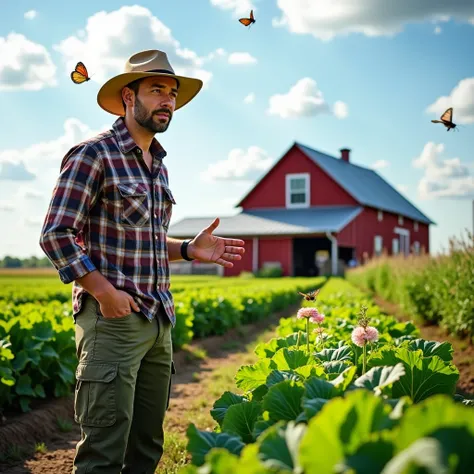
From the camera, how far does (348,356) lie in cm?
302

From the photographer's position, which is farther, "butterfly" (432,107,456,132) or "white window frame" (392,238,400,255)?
"white window frame" (392,238,400,255)

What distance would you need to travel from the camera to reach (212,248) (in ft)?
11.6

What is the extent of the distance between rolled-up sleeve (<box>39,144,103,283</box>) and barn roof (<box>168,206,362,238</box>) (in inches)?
997

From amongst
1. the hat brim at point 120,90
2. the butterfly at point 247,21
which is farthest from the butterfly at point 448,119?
the hat brim at point 120,90

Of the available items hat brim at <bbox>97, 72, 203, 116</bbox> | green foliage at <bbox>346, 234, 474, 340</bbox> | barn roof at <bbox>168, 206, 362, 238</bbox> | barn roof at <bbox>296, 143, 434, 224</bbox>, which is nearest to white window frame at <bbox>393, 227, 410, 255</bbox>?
barn roof at <bbox>296, 143, 434, 224</bbox>

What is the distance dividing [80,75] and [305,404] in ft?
9.13

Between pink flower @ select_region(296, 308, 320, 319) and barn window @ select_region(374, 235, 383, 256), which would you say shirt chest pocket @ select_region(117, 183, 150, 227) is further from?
barn window @ select_region(374, 235, 383, 256)

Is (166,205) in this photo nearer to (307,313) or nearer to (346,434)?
(307,313)

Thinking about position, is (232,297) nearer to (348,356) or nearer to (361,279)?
(348,356)

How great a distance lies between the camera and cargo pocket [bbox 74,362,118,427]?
2.89 m

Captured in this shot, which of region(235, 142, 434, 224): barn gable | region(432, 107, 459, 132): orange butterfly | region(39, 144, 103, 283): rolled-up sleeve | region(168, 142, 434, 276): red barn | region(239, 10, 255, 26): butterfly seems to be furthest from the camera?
region(235, 142, 434, 224): barn gable

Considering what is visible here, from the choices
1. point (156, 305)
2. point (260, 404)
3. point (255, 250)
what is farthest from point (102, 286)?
point (255, 250)

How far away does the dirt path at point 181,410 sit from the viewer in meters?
4.63

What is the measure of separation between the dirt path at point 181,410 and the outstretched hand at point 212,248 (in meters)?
1.67
